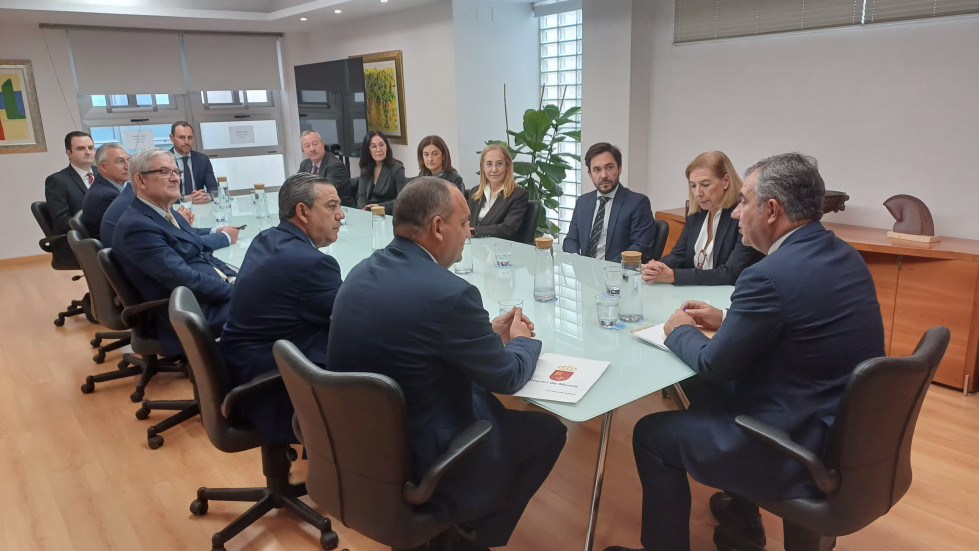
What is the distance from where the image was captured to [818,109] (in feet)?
14.0

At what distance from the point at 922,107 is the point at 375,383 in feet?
12.5

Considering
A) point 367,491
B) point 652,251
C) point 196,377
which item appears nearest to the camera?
point 367,491

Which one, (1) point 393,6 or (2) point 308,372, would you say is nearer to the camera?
(2) point 308,372

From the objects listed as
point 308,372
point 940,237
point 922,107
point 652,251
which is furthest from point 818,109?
point 308,372

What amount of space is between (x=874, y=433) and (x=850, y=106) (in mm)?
3170

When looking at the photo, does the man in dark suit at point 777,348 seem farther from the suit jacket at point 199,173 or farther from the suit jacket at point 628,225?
the suit jacket at point 199,173

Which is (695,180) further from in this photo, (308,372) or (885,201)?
(308,372)

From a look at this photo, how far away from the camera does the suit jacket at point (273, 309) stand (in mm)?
2225

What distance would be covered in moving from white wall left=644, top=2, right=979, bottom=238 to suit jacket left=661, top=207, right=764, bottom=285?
170 centimetres

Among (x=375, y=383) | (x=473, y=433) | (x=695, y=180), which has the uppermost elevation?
(x=695, y=180)

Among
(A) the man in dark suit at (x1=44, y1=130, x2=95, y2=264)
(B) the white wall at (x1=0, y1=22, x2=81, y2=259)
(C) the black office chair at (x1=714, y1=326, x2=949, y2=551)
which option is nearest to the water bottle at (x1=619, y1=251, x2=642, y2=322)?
(C) the black office chair at (x1=714, y1=326, x2=949, y2=551)

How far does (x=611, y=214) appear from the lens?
368 cm

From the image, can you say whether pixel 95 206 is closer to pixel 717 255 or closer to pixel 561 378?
pixel 561 378

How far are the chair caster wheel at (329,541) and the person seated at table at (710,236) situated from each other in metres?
1.62
